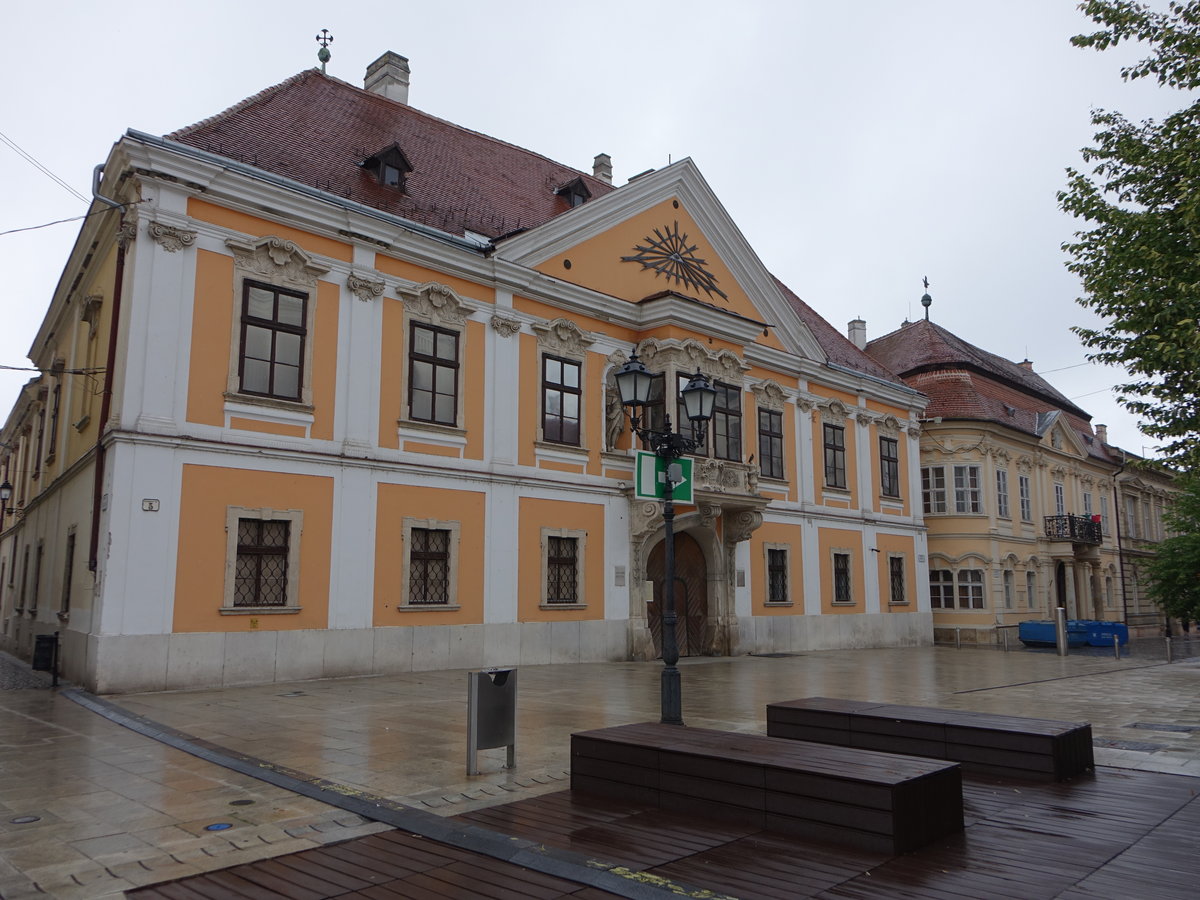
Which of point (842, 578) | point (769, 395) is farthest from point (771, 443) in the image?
point (842, 578)

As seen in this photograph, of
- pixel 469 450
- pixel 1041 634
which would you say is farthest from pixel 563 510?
pixel 1041 634

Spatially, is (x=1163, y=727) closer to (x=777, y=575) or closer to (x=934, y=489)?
(x=777, y=575)

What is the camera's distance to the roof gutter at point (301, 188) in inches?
622

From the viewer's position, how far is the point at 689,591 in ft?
81.5

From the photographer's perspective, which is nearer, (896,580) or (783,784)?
(783,784)

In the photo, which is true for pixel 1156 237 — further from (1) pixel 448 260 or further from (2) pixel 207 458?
(2) pixel 207 458

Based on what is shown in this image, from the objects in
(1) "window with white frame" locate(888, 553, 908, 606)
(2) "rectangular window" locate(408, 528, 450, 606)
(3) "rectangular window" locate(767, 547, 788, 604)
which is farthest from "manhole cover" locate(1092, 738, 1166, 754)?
(1) "window with white frame" locate(888, 553, 908, 606)

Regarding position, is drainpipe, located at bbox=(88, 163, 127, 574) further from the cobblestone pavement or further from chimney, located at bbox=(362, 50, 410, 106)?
chimney, located at bbox=(362, 50, 410, 106)

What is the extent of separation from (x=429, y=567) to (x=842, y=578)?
15.6 meters

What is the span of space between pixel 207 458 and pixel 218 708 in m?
5.04

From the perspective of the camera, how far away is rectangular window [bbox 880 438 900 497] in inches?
1257

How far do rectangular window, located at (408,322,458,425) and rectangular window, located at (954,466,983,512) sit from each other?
910 inches

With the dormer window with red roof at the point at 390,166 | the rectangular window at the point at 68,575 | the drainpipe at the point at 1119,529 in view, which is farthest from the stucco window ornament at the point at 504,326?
the drainpipe at the point at 1119,529

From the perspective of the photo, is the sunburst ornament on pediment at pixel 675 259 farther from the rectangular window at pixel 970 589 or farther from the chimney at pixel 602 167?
the rectangular window at pixel 970 589
